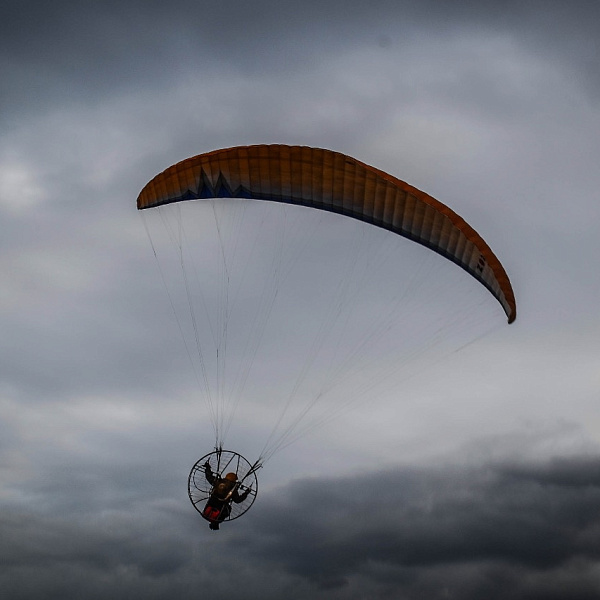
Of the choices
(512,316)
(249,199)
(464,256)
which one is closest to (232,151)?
(249,199)

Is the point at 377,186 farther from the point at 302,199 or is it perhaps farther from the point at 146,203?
the point at 146,203

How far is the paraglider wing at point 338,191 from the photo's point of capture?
40.3 m

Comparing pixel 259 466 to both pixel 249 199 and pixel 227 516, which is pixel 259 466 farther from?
pixel 249 199

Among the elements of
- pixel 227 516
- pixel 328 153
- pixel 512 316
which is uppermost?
pixel 328 153

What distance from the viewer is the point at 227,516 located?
4147 centimetres

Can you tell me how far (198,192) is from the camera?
42469mm

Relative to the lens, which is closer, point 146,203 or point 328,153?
point 328,153

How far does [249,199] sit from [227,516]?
11.9 meters

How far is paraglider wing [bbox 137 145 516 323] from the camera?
40344 mm

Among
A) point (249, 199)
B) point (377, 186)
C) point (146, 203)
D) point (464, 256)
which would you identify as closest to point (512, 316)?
point (464, 256)

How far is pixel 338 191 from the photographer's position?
41.3 m

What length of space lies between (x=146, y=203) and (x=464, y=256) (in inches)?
487

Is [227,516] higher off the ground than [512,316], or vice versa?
[512,316]

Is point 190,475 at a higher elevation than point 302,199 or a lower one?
lower
